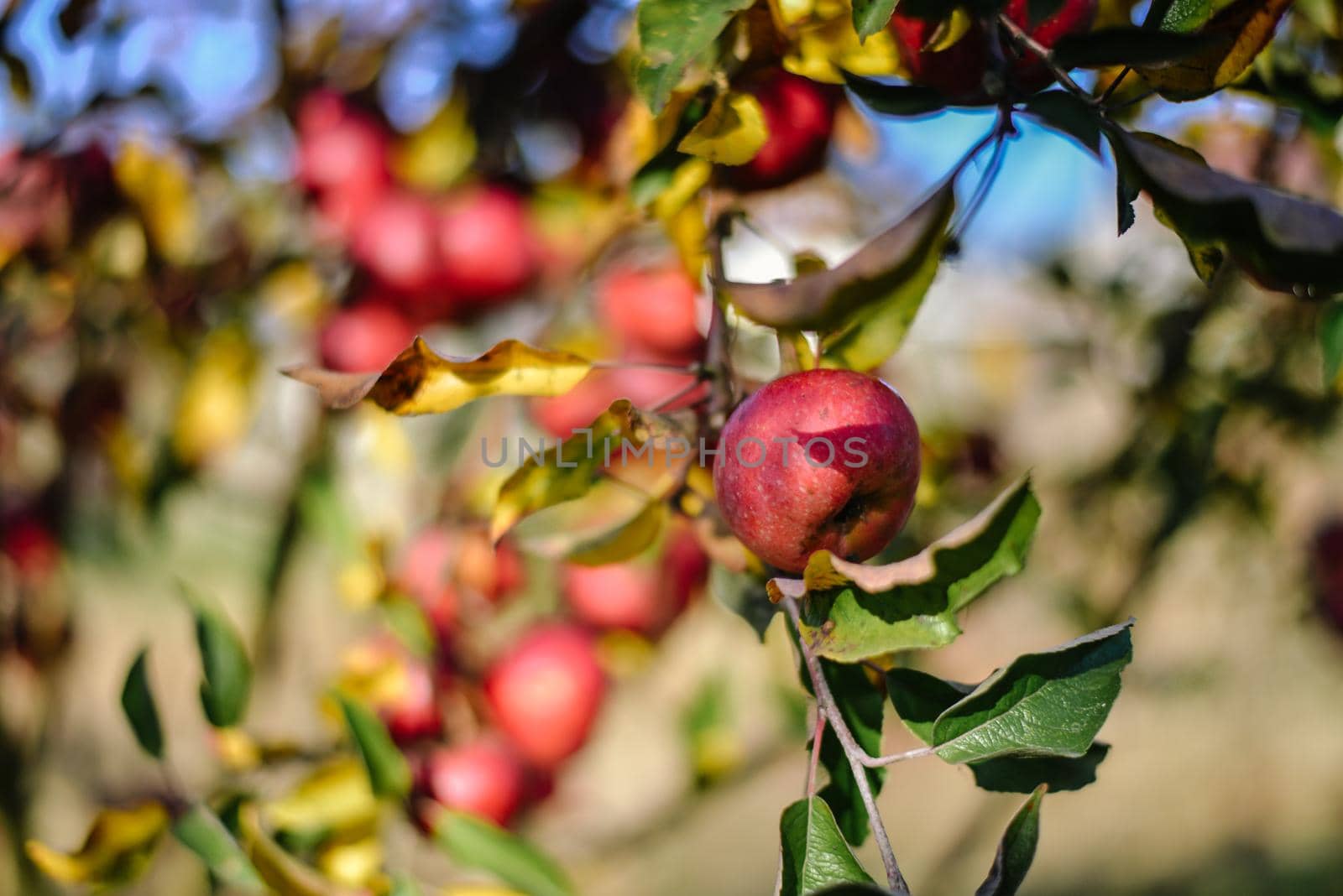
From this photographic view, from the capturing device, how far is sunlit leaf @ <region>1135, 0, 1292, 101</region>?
36 centimetres

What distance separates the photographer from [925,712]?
0.41 metres

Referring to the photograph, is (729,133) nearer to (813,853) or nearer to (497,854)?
(813,853)

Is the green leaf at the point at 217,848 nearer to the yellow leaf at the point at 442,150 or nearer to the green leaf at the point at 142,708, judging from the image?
the green leaf at the point at 142,708

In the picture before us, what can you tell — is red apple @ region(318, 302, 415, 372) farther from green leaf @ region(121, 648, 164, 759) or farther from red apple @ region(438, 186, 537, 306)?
green leaf @ region(121, 648, 164, 759)

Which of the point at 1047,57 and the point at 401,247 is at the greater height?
the point at 1047,57

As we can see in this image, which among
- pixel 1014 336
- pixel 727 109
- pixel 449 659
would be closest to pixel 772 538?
pixel 727 109

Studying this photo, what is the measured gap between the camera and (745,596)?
472mm

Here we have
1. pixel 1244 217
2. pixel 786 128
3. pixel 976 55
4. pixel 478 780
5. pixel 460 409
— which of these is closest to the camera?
pixel 1244 217

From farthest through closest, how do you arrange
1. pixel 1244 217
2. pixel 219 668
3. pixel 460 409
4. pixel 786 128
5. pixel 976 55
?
pixel 460 409, pixel 219 668, pixel 786 128, pixel 976 55, pixel 1244 217

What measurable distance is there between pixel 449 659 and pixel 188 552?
1.33 metres

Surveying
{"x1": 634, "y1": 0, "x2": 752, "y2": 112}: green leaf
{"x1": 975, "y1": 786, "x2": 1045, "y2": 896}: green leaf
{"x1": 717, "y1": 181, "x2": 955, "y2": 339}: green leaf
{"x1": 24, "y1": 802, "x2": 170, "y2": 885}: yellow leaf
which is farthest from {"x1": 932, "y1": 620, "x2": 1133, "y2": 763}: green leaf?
{"x1": 24, "y1": 802, "x2": 170, "y2": 885}: yellow leaf

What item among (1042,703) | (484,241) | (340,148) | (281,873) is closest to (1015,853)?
(1042,703)

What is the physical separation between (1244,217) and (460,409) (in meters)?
0.79

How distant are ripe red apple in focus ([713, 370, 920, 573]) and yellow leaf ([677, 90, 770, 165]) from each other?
0.10 metres
